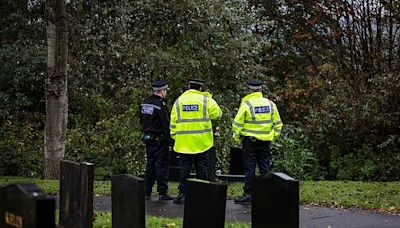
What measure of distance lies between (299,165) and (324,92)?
478cm

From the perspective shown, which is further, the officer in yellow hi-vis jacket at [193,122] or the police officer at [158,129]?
the police officer at [158,129]

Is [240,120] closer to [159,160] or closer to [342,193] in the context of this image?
[159,160]

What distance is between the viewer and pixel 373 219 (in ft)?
31.5

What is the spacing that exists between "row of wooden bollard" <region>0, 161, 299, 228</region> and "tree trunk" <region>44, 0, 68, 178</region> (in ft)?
23.3

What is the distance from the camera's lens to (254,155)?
1041cm

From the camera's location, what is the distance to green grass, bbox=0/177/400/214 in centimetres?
1103

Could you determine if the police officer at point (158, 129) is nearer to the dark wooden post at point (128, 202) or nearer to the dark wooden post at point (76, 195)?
the dark wooden post at point (76, 195)

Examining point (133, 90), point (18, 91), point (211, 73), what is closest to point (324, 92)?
point (211, 73)

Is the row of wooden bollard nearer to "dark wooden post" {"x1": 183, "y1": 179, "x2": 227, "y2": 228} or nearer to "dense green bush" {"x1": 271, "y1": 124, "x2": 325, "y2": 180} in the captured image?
"dark wooden post" {"x1": 183, "y1": 179, "x2": 227, "y2": 228}

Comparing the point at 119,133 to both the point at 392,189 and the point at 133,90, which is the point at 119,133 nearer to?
the point at 133,90

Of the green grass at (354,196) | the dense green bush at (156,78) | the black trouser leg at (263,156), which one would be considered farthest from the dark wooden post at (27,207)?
the dense green bush at (156,78)

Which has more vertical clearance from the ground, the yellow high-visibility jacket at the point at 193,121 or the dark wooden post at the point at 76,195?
the yellow high-visibility jacket at the point at 193,121

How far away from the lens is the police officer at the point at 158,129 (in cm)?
1051

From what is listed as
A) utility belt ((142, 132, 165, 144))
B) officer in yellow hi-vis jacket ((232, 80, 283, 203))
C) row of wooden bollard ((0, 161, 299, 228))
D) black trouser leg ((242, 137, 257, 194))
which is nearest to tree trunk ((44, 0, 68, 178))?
utility belt ((142, 132, 165, 144))
